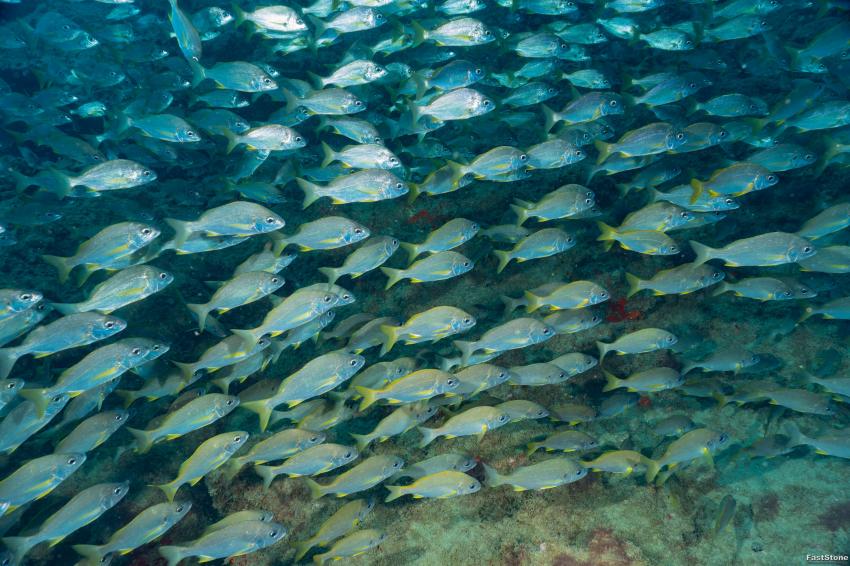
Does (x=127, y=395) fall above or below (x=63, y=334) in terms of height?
below

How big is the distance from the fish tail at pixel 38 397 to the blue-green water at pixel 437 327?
0.08ft

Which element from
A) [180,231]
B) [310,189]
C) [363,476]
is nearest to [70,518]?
[363,476]

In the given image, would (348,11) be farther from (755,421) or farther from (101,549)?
(755,421)

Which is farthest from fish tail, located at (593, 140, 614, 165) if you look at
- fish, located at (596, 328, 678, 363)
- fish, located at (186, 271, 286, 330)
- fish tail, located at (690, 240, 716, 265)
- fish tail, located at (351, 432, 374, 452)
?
fish tail, located at (351, 432, 374, 452)

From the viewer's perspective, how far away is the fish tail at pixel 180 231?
4281 mm

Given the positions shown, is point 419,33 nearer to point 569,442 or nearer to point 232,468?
point 569,442

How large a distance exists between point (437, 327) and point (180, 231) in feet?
8.78

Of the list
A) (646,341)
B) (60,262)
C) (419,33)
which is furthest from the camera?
(419,33)

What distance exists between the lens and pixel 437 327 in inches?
178

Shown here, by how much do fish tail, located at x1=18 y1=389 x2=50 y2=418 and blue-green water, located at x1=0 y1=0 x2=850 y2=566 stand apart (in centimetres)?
2

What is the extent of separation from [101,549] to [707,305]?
7.40 metres

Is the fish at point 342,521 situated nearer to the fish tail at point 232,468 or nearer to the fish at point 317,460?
the fish at point 317,460

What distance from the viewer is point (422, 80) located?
5965mm

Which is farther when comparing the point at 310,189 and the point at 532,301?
the point at 310,189
